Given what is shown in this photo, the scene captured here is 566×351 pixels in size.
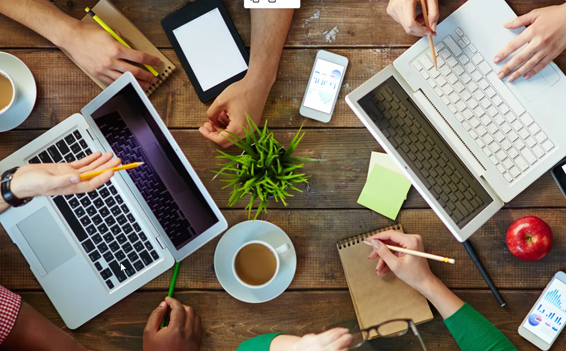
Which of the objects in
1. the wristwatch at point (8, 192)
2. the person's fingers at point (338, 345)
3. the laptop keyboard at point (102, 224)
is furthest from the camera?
the laptop keyboard at point (102, 224)

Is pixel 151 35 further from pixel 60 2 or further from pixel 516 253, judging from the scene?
pixel 516 253

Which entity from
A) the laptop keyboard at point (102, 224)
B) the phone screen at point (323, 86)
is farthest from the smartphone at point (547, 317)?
the laptop keyboard at point (102, 224)

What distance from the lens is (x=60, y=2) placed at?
117 cm

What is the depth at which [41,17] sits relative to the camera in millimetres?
1109

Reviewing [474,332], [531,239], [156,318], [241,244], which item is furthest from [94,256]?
[531,239]

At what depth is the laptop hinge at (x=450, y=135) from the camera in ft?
3.39

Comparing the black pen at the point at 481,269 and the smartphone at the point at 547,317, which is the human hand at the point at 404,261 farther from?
the smartphone at the point at 547,317

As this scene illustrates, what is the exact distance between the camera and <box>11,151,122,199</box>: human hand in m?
0.86

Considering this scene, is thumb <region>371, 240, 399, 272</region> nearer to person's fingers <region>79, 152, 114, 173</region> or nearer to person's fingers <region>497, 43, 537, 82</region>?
person's fingers <region>497, 43, 537, 82</region>

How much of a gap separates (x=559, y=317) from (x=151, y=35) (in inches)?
52.2

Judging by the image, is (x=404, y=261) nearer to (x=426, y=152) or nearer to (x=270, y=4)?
(x=426, y=152)

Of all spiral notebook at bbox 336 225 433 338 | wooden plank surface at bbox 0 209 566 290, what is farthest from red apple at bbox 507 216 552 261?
spiral notebook at bbox 336 225 433 338

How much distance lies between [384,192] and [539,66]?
0.49 metres

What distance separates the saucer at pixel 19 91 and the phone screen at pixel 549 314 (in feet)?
4.74
